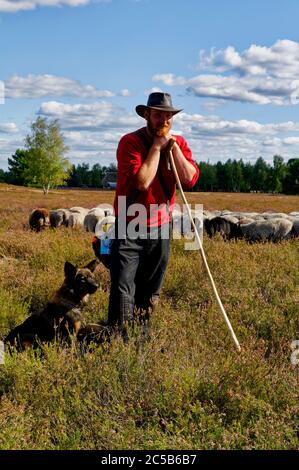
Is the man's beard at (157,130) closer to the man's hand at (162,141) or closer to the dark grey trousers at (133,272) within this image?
the man's hand at (162,141)

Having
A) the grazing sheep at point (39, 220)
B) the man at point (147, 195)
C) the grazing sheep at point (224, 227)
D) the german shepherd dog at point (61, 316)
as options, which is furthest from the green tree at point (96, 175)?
the man at point (147, 195)

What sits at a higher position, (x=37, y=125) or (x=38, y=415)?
(x=37, y=125)

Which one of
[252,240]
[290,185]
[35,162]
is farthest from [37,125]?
[252,240]

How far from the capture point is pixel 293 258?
8.46 metres

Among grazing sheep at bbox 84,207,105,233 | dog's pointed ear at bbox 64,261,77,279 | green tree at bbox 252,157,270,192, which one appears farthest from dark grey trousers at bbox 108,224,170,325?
green tree at bbox 252,157,270,192

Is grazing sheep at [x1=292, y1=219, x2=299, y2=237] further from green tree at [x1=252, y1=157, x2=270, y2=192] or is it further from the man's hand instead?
green tree at [x1=252, y1=157, x2=270, y2=192]

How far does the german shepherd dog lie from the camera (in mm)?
5094

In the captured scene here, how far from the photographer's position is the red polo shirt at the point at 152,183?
14.5 ft

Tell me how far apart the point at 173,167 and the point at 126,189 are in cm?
46

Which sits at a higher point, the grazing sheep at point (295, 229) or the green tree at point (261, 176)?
the green tree at point (261, 176)

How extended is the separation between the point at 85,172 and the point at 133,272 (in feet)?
402

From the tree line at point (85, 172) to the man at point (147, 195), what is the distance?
62.4m

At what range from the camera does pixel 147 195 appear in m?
4.62
